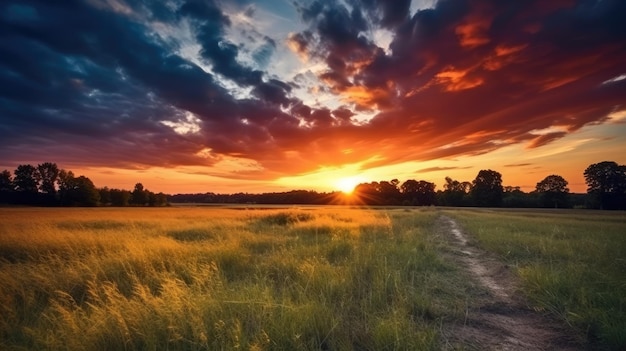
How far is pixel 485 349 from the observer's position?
3717 millimetres

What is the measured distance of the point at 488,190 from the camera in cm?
10638

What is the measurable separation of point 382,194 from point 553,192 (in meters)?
61.1

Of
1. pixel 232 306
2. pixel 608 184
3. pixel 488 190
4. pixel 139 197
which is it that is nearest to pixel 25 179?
pixel 139 197

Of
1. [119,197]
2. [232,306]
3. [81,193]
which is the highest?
[81,193]

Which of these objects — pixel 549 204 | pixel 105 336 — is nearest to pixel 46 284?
pixel 105 336

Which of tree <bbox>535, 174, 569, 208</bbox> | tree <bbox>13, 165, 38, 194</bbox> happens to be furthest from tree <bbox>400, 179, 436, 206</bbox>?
tree <bbox>13, 165, 38, 194</bbox>

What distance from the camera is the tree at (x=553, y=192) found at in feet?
292

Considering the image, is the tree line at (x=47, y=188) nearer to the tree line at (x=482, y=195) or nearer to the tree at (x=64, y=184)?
the tree at (x=64, y=184)

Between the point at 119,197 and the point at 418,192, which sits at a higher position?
the point at 418,192

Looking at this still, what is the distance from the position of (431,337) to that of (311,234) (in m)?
11.9

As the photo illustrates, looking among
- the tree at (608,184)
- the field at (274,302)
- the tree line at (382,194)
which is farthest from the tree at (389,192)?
the field at (274,302)

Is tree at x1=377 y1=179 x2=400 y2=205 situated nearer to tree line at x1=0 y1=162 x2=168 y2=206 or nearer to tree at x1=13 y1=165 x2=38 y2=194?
tree line at x1=0 y1=162 x2=168 y2=206

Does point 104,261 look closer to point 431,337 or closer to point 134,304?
point 134,304

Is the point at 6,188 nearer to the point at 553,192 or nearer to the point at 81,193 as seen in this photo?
the point at 81,193
